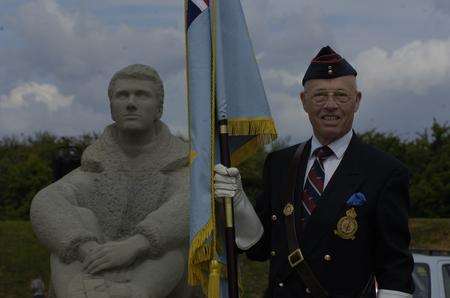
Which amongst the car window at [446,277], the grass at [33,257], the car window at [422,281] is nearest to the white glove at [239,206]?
the car window at [422,281]

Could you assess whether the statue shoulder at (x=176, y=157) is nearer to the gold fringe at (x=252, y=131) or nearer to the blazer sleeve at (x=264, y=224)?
the gold fringe at (x=252, y=131)

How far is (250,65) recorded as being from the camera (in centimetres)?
423

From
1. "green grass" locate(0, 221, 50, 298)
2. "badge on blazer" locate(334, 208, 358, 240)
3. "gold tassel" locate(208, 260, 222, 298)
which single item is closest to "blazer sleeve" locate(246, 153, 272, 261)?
"gold tassel" locate(208, 260, 222, 298)

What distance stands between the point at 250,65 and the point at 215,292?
3.71ft

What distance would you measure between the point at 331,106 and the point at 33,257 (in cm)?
1134

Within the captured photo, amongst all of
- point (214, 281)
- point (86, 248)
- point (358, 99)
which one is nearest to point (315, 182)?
point (358, 99)

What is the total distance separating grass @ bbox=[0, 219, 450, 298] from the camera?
13.5m

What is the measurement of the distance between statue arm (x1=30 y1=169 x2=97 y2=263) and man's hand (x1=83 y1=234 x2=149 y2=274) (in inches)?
4.6

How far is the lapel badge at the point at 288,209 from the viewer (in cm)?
359

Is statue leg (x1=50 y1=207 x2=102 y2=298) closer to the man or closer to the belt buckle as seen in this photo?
the man

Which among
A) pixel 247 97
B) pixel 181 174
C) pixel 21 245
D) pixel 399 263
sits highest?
pixel 247 97

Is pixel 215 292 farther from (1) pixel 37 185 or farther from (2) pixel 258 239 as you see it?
(1) pixel 37 185

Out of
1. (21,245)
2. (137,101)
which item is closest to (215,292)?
(137,101)

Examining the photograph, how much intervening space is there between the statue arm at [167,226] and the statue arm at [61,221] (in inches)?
12.0
